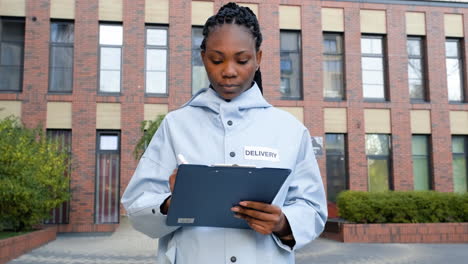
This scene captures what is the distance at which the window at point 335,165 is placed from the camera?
17281 mm

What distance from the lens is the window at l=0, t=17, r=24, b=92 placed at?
16047mm

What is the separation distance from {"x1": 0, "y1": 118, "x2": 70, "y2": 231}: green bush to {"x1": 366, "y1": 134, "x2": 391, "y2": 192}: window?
11204 mm

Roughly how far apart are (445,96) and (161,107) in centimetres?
1112

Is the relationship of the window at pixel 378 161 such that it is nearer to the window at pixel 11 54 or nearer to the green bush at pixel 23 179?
the green bush at pixel 23 179

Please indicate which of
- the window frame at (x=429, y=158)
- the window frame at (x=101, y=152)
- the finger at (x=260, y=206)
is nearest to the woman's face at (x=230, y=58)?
the finger at (x=260, y=206)

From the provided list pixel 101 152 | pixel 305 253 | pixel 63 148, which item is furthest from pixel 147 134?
pixel 305 253

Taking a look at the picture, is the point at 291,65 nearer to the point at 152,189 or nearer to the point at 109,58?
the point at 109,58

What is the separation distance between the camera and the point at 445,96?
59.6 ft

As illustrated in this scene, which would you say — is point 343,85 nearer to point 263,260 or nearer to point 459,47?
point 459,47

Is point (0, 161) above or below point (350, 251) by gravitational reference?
above

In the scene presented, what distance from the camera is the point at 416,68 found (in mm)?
18516

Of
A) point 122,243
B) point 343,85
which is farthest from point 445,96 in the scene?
point 122,243

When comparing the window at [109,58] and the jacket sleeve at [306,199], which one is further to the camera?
the window at [109,58]

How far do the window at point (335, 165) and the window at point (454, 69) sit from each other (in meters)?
5.14
